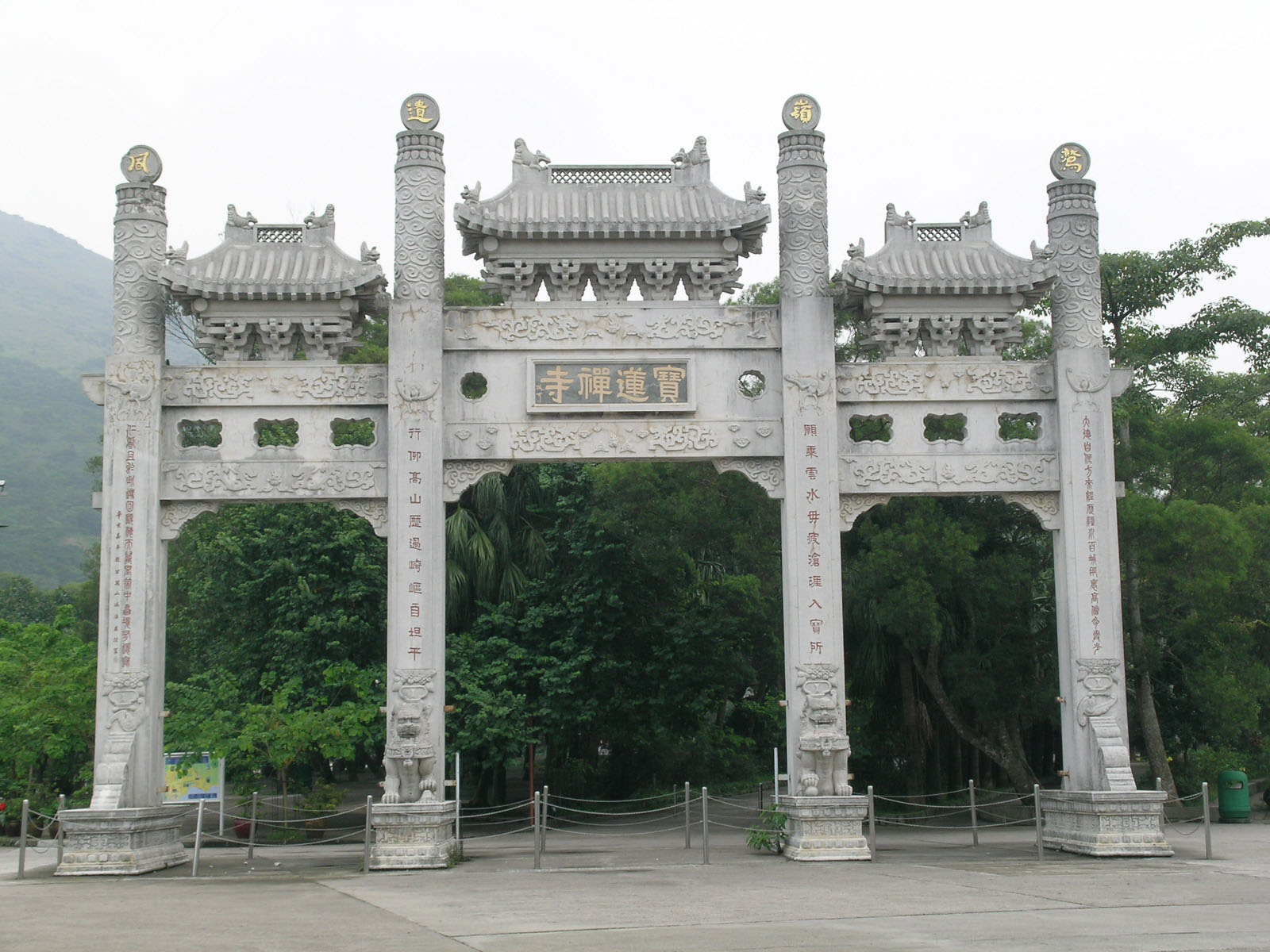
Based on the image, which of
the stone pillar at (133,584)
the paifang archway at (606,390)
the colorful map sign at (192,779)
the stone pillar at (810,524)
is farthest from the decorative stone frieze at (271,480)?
the stone pillar at (810,524)

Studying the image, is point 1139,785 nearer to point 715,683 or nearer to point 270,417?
point 715,683

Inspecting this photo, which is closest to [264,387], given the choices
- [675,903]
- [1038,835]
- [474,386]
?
[474,386]

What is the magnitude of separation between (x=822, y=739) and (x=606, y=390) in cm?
383

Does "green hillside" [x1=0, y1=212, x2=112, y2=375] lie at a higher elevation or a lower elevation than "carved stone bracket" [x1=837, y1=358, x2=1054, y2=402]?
higher

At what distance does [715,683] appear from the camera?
18.1 m

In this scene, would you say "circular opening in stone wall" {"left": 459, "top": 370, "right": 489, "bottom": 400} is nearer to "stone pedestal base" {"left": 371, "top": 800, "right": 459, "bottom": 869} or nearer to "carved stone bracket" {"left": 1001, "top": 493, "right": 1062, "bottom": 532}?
"stone pedestal base" {"left": 371, "top": 800, "right": 459, "bottom": 869}

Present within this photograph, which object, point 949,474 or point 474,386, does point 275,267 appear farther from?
point 949,474

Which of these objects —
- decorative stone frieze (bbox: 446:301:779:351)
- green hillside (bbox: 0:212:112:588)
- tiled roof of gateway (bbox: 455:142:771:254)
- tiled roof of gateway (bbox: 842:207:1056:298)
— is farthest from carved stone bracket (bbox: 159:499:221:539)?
green hillside (bbox: 0:212:112:588)

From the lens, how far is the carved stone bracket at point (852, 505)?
42.0 ft

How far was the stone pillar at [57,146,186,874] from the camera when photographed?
1167cm

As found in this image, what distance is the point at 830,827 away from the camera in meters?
12.0

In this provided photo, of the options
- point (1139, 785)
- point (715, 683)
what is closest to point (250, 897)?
point (715, 683)

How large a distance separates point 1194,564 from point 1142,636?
4.48 ft

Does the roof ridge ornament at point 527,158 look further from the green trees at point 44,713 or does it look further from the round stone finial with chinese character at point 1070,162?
the green trees at point 44,713
